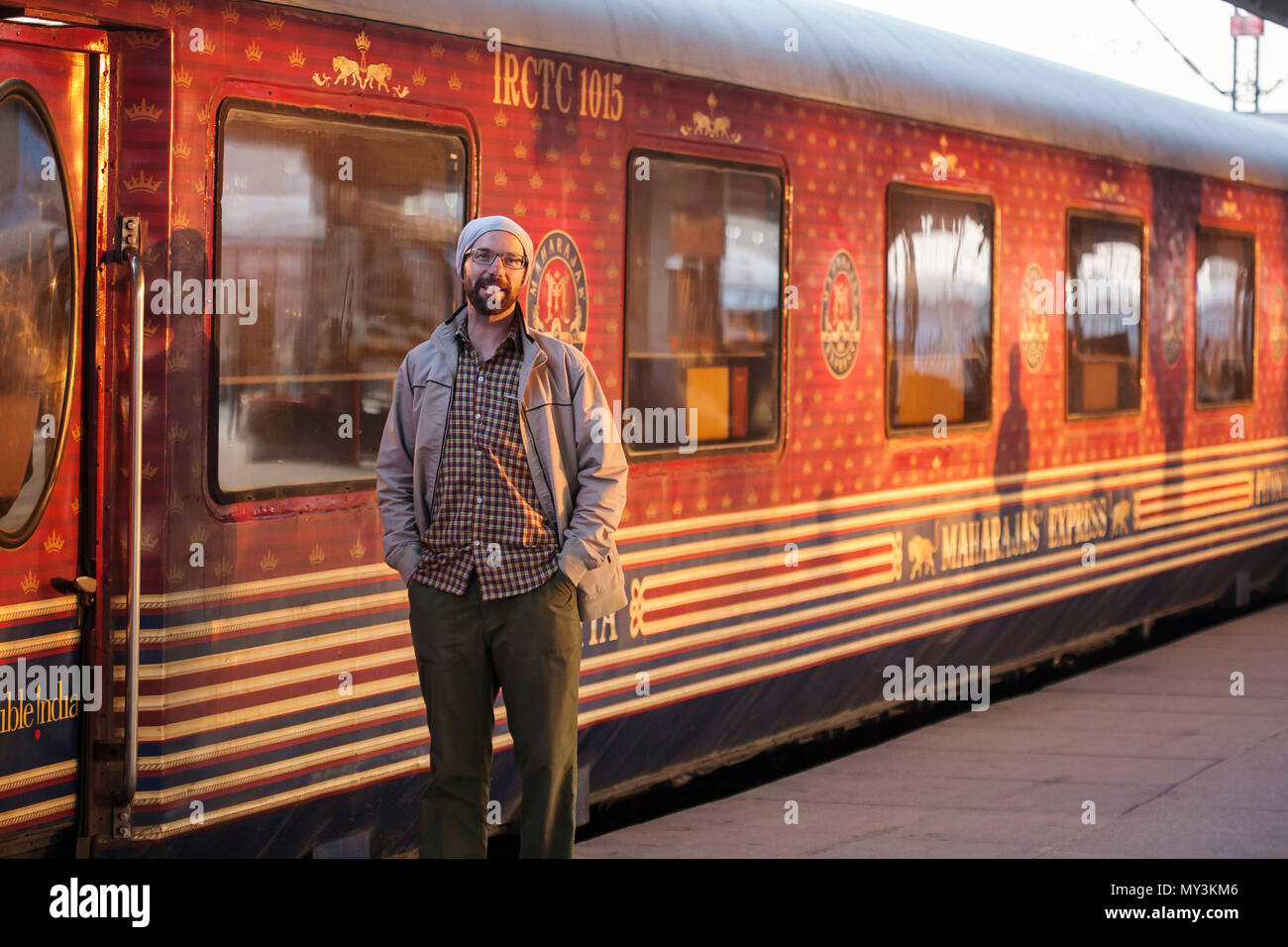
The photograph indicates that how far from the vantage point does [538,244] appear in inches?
228

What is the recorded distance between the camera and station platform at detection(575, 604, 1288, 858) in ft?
19.9

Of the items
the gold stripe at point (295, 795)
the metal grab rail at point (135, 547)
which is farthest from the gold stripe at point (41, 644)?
the gold stripe at point (295, 795)

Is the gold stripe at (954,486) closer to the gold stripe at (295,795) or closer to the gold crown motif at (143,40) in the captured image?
the gold stripe at (295,795)

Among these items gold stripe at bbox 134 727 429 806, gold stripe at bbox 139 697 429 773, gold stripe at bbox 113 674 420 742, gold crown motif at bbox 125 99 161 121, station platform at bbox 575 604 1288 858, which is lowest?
station platform at bbox 575 604 1288 858

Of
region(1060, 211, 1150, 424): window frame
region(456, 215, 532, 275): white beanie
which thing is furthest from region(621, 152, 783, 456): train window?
region(1060, 211, 1150, 424): window frame

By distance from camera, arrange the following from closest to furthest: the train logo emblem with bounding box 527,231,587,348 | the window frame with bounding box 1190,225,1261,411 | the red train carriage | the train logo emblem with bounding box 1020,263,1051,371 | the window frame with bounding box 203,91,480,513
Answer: the red train carriage < the window frame with bounding box 203,91,480,513 < the train logo emblem with bounding box 527,231,587,348 < the train logo emblem with bounding box 1020,263,1051,371 < the window frame with bounding box 1190,225,1261,411

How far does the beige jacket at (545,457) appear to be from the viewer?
436cm

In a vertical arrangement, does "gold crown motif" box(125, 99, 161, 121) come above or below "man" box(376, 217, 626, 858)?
above

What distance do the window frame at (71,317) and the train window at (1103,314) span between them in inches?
238

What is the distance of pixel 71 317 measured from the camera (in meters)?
4.41

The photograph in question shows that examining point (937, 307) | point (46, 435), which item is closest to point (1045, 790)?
point (937, 307)

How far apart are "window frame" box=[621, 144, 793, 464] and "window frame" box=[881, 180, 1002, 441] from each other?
2.70 ft

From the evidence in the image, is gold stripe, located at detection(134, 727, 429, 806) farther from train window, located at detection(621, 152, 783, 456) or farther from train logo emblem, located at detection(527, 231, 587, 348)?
train window, located at detection(621, 152, 783, 456)

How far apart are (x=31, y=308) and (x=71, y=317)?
125 millimetres
